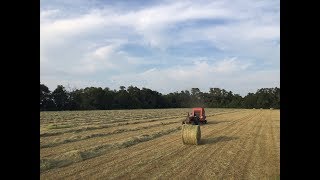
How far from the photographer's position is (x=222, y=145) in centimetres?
1781

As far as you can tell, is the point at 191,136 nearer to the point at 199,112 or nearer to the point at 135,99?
the point at 199,112

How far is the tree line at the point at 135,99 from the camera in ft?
261

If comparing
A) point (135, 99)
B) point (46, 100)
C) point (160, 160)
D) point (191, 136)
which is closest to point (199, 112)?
point (191, 136)

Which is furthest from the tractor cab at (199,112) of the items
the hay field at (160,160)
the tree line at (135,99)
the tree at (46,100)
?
the tree at (46,100)

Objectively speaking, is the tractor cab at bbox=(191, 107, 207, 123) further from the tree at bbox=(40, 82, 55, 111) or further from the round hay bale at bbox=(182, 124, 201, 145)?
the tree at bbox=(40, 82, 55, 111)

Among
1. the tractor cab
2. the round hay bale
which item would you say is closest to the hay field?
the round hay bale

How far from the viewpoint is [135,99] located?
91.8 meters

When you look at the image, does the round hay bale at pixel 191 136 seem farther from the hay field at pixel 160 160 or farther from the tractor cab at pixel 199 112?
the tractor cab at pixel 199 112
